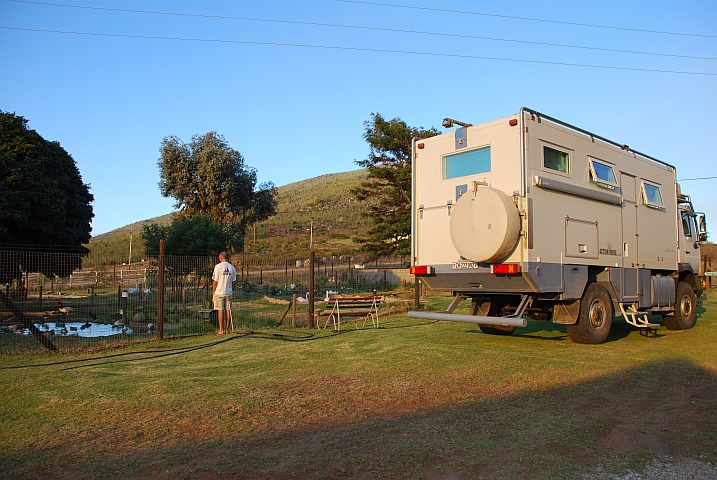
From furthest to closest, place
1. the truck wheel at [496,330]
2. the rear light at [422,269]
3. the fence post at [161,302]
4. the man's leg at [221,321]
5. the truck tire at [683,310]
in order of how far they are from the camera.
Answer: the truck tire at [683,310]
the man's leg at [221,321]
the truck wheel at [496,330]
the fence post at [161,302]
the rear light at [422,269]

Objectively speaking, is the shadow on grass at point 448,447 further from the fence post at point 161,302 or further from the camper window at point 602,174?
the fence post at point 161,302

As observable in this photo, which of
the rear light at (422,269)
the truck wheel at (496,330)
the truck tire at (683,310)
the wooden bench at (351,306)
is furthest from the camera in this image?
the wooden bench at (351,306)

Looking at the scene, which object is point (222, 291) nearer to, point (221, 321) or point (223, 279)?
point (223, 279)

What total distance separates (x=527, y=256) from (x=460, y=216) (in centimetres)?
124

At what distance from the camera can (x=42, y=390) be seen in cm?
630

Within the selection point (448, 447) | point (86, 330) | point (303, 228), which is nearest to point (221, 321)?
point (86, 330)

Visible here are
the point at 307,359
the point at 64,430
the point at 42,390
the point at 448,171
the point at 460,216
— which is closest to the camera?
the point at 64,430

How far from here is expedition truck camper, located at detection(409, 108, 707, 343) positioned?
866 cm

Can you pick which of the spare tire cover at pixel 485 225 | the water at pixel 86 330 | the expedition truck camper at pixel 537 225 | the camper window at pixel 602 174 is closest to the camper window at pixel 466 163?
the expedition truck camper at pixel 537 225

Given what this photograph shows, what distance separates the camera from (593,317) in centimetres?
984

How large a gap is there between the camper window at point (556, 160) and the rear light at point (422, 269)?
2580 millimetres

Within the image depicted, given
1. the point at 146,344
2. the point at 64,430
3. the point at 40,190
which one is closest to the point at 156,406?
the point at 64,430

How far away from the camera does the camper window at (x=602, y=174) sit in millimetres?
9930

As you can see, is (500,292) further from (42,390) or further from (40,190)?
(40,190)
